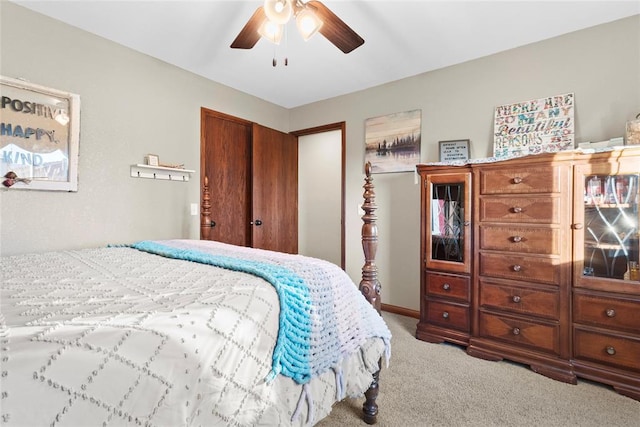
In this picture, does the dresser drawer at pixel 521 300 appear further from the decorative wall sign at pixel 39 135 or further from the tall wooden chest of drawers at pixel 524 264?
the decorative wall sign at pixel 39 135

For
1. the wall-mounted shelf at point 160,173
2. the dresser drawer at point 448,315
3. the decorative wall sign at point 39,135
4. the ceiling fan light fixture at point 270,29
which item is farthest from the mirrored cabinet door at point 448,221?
the decorative wall sign at point 39,135

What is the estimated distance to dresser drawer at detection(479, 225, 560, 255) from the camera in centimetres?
200

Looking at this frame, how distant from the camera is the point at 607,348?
6.00ft

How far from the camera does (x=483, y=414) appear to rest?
158cm

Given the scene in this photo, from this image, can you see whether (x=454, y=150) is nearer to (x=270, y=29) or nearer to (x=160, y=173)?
(x=270, y=29)

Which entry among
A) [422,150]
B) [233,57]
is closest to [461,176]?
[422,150]

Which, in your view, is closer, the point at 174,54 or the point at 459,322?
the point at 459,322

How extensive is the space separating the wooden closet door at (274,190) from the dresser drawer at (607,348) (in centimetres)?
287

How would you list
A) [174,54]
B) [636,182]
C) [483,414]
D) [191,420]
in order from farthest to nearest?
[174,54] → [636,182] → [483,414] → [191,420]

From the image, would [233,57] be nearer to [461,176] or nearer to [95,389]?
[461,176]

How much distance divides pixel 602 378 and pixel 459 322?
0.83m

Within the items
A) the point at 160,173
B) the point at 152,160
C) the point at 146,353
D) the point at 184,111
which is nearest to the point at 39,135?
the point at 152,160

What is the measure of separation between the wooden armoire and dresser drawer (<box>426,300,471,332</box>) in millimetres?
1967

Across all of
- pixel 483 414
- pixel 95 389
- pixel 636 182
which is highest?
pixel 636 182
